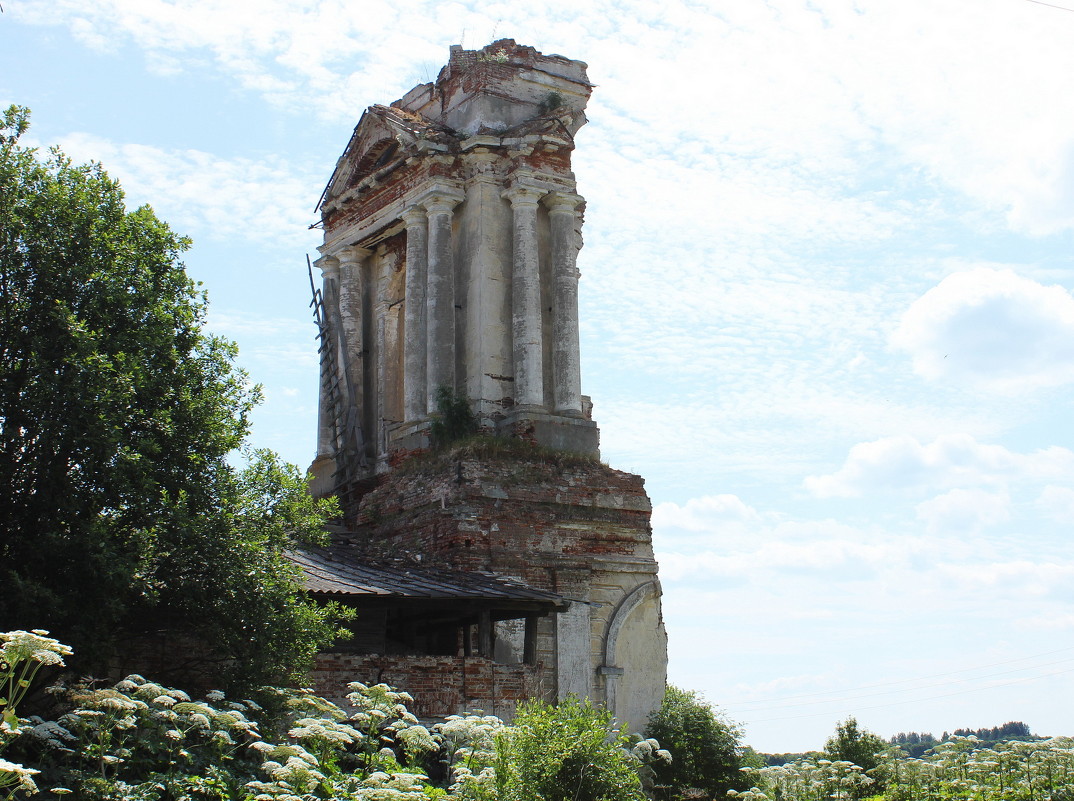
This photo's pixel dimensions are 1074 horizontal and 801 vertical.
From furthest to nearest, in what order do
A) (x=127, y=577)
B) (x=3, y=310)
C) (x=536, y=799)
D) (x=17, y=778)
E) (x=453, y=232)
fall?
(x=453, y=232) < (x=3, y=310) < (x=127, y=577) < (x=536, y=799) < (x=17, y=778)

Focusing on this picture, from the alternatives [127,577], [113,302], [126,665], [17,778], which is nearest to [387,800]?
[17,778]

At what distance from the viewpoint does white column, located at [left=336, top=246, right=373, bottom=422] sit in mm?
23359

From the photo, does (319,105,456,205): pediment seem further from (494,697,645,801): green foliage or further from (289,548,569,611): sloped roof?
(494,697,645,801): green foliage

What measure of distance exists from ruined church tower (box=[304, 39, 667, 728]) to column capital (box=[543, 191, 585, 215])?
0.03 metres

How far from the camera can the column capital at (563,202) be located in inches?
862

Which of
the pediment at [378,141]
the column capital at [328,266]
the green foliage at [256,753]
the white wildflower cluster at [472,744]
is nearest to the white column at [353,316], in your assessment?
the column capital at [328,266]

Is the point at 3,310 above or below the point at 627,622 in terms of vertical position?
above

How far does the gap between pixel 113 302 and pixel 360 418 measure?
1008cm

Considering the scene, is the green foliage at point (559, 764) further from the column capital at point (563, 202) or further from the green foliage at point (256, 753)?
the column capital at point (563, 202)

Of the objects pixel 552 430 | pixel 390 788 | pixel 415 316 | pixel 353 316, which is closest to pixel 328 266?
pixel 353 316

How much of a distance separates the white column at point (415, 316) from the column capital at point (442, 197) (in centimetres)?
36

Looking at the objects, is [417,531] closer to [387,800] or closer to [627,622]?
[627,622]

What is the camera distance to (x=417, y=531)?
1903 centimetres

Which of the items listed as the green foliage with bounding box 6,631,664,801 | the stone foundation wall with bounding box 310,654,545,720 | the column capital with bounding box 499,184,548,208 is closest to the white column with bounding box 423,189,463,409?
the column capital with bounding box 499,184,548,208
